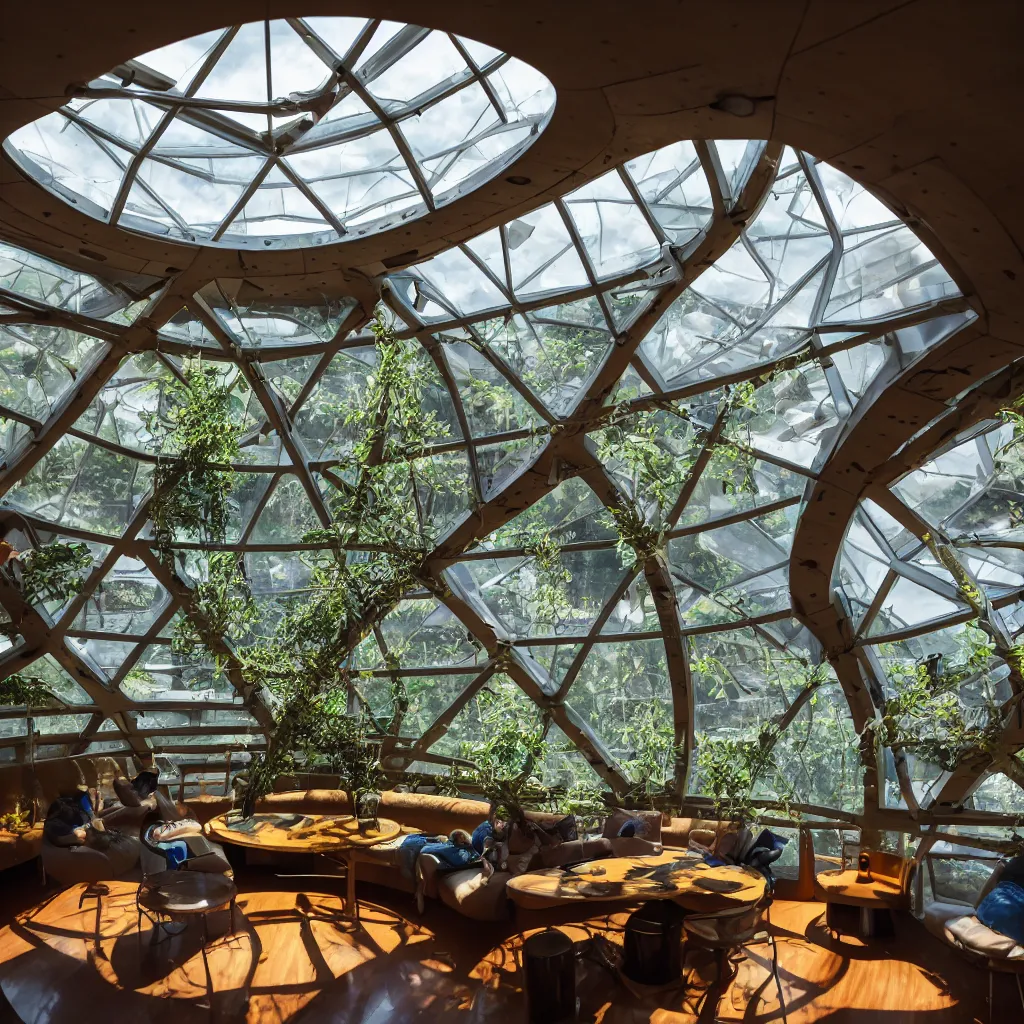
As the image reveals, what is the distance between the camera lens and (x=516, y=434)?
12242 mm

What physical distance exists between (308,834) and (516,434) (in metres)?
5.82

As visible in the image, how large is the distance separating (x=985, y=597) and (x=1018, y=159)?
804cm

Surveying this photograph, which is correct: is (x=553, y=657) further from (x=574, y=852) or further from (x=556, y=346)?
(x=556, y=346)

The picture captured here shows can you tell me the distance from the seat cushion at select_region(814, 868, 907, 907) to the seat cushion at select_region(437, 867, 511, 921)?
3.91 meters

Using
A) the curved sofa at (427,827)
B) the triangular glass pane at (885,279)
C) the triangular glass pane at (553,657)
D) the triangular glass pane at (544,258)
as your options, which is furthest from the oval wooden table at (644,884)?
the triangular glass pane at (544,258)

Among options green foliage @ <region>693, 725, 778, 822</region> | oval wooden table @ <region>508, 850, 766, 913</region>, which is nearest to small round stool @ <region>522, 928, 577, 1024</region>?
oval wooden table @ <region>508, 850, 766, 913</region>

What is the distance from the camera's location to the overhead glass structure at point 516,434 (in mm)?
8039

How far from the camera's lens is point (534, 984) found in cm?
798

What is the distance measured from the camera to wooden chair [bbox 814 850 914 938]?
412 inches

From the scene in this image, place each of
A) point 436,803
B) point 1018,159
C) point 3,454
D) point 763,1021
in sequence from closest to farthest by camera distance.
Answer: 1. point 1018,159
2. point 763,1021
3. point 3,454
4. point 436,803

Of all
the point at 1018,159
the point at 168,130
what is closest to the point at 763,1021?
the point at 1018,159

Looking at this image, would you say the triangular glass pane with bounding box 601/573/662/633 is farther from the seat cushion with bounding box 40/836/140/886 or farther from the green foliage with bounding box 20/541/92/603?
the green foliage with bounding box 20/541/92/603

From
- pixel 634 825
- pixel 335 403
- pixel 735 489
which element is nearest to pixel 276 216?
pixel 335 403

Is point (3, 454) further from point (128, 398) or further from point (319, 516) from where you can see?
point (319, 516)
